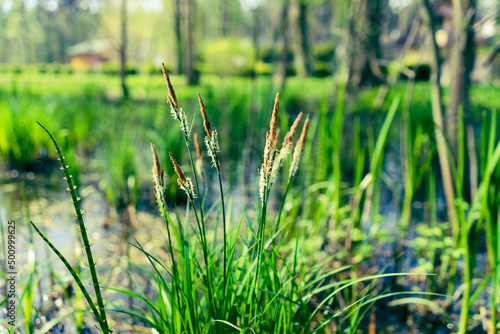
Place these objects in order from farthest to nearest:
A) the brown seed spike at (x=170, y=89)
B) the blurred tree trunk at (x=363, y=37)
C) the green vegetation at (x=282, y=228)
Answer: the blurred tree trunk at (x=363, y=37)
the green vegetation at (x=282, y=228)
the brown seed spike at (x=170, y=89)

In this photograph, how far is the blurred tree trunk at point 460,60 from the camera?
2195mm

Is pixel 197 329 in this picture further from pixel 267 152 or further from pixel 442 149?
pixel 442 149

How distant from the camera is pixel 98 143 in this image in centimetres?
471

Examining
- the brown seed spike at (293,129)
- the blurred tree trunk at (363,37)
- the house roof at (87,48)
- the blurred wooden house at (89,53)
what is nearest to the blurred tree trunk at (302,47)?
the blurred tree trunk at (363,37)

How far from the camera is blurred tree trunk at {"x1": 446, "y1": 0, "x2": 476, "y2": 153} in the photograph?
2.20 meters

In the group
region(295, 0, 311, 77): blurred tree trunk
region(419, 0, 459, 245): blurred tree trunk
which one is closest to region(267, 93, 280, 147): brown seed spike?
region(419, 0, 459, 245): blurred tree trunk

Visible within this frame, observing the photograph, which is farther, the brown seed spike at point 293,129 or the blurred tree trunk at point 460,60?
the blurred tree trunk at point 460,60

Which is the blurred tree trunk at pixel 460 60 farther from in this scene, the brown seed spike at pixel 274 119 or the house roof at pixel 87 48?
the house roof at pixel 87 48

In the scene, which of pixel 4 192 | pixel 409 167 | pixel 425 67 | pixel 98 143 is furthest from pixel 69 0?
pixel 425 67

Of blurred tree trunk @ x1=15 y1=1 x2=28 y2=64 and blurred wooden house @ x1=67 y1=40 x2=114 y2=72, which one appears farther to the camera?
blurred wooden house @ x1=67 y1=40 x2=114 y2=72

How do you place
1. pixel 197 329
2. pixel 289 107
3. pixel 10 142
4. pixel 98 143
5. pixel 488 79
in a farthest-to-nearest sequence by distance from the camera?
pixel 289 107 → pixel 98 143 → pixel 10 142 → pixel 488 79 → pixel 197 329

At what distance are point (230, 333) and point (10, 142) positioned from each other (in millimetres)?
3251

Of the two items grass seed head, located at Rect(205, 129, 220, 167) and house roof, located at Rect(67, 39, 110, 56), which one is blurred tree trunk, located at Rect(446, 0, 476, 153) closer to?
grass seed head, located at Rect(205, 129, 220, 167)

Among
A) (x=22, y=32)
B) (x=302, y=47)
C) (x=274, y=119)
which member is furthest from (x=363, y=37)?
(x=302, y=47)
